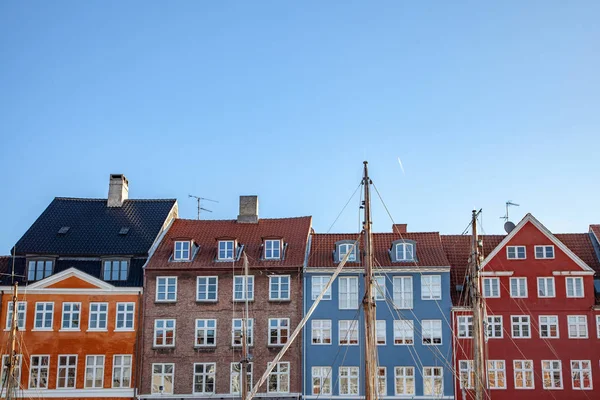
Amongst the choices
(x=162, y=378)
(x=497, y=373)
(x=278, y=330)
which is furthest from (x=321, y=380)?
(x=497, y=373)

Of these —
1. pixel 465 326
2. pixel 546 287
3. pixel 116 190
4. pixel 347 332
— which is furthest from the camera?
pixel 116 190

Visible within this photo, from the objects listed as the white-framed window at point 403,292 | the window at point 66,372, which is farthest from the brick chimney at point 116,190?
the white-framed window at point 403,292

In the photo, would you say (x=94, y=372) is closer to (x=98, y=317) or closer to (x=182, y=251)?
(x=98, y=317)

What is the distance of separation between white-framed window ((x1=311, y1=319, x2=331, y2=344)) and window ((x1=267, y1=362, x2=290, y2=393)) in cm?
A: 261

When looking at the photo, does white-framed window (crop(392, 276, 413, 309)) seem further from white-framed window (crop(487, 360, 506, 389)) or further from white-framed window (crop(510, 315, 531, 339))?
white-framed window (crop(510, 315, 531, 339))

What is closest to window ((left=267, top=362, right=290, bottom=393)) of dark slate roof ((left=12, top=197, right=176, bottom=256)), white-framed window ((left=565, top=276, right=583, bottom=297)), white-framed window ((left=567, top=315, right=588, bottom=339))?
dark slate roof ((left=12, top=197, right=176, bottom=256))

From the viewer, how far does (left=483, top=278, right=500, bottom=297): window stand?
61.4 metres

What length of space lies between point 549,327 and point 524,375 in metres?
3.71

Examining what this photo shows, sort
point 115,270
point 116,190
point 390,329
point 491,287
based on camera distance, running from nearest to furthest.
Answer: point 390,329
point 491,287
point 115,270
point 116,190

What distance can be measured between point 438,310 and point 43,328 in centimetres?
2721

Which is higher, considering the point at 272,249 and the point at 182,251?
the point at 272,249

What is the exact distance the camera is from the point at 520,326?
60688 millimetres

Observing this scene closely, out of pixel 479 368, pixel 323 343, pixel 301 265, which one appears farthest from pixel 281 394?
pixel 479 368

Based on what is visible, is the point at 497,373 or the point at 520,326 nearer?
the point at 497,373
